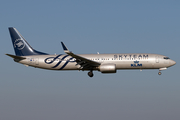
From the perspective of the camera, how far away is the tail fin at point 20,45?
5638 centimetres

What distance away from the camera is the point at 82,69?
5262 centimetres

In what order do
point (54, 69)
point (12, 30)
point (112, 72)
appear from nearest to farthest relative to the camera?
1. point (112, 72)
2. point (54, 69)
3. point (12, 30)

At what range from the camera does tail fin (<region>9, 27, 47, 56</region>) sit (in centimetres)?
5638

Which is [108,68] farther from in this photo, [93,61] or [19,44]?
[19,44]

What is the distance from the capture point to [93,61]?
164ft

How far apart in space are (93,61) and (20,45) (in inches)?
627

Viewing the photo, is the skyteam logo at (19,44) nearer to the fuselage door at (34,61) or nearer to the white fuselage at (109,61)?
the white fuselage at (109,61)

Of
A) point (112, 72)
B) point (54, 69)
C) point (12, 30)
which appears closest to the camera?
point (112, 72)

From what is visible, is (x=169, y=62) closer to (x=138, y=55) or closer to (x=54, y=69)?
(x=138, y=55)

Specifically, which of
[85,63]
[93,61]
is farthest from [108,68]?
[85,63]

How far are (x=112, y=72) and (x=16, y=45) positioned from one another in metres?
20.0

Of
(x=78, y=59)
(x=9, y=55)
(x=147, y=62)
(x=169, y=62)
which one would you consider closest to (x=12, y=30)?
(x=9, y=55)

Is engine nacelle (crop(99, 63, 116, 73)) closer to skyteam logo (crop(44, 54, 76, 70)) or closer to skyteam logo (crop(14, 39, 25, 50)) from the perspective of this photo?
skyteam logo (crop(44, 54, 76, 70))

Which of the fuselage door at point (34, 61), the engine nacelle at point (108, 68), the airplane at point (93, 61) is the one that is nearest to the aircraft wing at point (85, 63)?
the airplane at point (93, 61)
